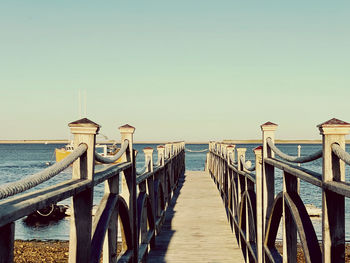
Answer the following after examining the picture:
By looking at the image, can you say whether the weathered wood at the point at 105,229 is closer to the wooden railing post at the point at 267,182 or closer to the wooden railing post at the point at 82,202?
the wooden railing post at the point at 82,202

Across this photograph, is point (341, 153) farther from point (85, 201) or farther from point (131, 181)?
point (131, 181)

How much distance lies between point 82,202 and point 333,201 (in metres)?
1.88

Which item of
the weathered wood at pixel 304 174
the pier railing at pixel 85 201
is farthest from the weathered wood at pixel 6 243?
the weathered wood at pixel 304 174

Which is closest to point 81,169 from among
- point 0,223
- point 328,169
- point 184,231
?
point 0,223

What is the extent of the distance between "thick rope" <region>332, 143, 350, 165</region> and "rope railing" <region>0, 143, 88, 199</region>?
178 cm

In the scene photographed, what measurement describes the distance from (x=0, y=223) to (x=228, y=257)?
627 centimetres

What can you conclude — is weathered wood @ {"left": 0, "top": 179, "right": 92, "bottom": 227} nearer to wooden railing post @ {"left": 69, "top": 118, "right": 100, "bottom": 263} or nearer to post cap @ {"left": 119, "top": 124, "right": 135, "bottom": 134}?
wooden railing post @ {"left": 69, "top": 118, "right": 100, "bottom": 263}

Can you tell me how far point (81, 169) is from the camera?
11.0 ft

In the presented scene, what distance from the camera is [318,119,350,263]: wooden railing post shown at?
9.02 feet

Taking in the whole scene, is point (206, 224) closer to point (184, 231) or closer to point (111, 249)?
point (184, 231)

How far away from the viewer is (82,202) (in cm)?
324

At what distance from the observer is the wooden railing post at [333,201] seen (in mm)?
2750

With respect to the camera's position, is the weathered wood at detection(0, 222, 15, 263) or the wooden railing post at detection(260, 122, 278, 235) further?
the wooden railing post at detection(260, 122, 278, 235)

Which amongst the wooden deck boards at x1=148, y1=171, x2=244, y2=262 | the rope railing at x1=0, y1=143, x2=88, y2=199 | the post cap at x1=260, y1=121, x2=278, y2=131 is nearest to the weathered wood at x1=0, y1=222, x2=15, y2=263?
the rope railing at x1=0, y1=143, x2=88, y2=199
